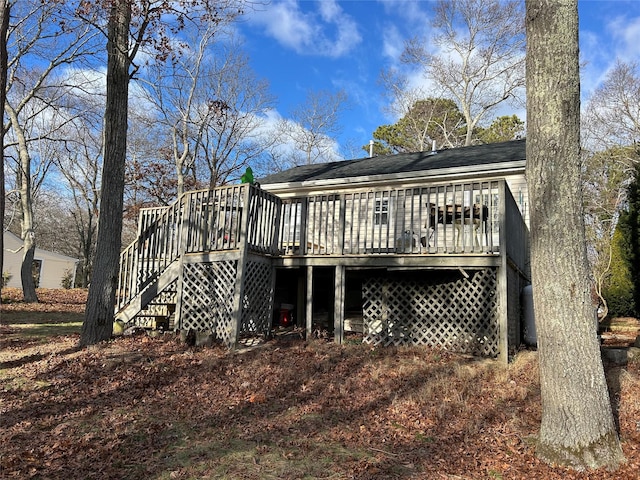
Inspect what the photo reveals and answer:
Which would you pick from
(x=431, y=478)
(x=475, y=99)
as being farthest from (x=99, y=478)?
(x=475, y=99)

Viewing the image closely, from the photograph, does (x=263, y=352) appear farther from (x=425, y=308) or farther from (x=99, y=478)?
(x=99, y=478)

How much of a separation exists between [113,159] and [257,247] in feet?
9.83

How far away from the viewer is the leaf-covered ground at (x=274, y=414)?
3.85 metres

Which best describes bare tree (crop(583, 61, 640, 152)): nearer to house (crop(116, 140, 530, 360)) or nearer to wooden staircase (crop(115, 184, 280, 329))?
house (crop(116, 140, 530, 360))

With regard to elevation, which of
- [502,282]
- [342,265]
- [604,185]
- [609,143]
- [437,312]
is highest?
[609,143]

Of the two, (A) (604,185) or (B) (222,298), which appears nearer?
(B) (222,298)

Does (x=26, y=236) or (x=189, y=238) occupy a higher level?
(x=26, y=236)

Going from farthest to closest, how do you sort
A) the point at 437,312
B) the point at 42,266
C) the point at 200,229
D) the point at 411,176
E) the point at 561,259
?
the point at 42,266
the point at 411,176
the point at 200,229
the point at 437,312
the point at 561,259

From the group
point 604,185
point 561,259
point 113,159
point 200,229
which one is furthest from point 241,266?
point 604,185

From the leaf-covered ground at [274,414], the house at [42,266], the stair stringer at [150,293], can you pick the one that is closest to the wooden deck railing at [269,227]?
the stair stringer at [150,293]

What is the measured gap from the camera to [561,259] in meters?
4.07

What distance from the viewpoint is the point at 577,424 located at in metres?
3.91

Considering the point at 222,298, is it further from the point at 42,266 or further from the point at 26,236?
the point at 42,266

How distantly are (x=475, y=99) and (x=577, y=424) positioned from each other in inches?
975
